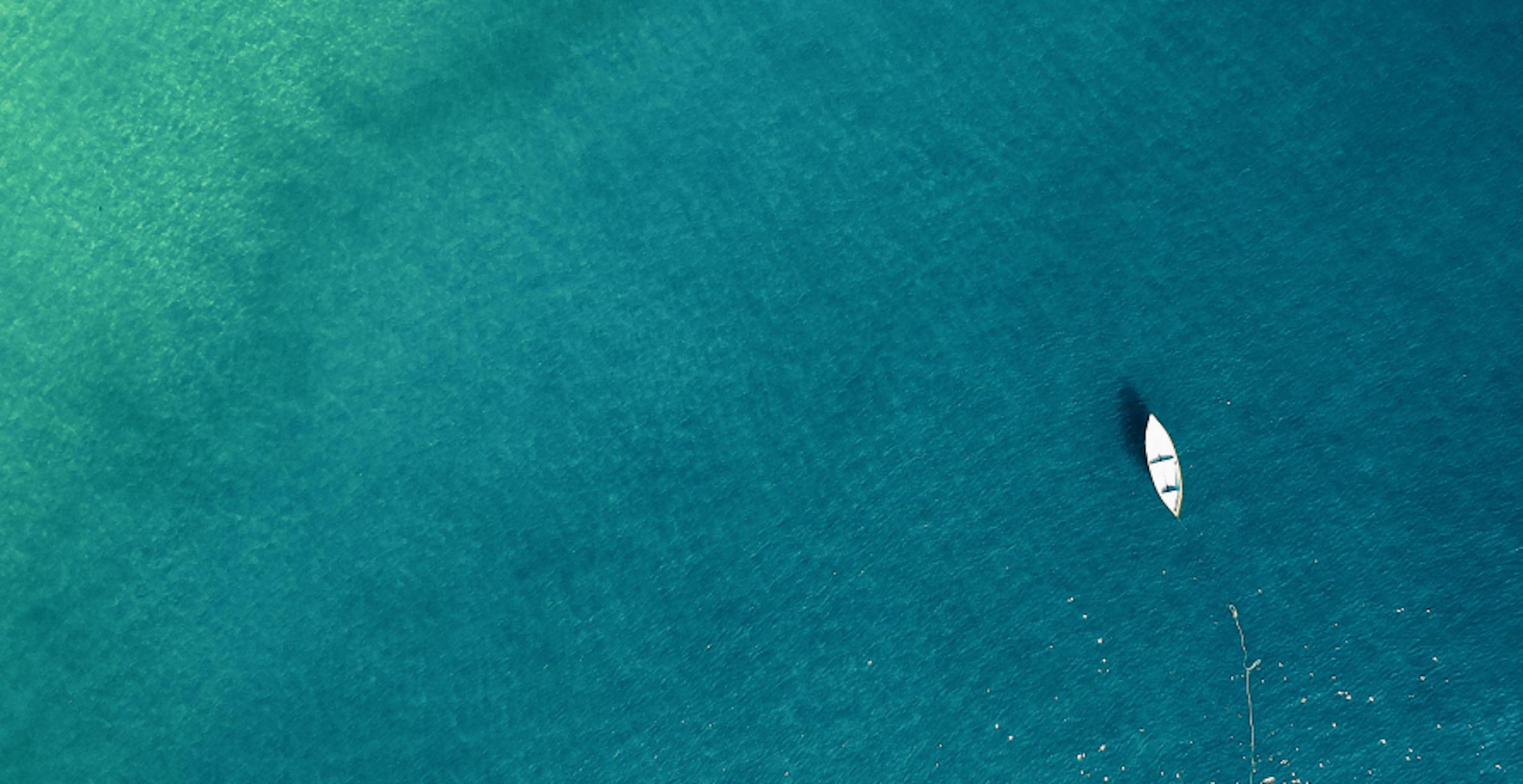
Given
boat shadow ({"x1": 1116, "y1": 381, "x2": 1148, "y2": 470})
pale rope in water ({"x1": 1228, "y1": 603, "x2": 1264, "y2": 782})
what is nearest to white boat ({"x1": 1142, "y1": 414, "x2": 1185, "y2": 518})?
boat shadow ({"x1": 1116, "y1": 381, "x2": 1148, "y2": 470})

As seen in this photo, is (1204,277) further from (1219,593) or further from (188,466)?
(188,466)

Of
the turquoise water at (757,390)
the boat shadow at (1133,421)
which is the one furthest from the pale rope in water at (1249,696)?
the boat shadow at (1133,421)

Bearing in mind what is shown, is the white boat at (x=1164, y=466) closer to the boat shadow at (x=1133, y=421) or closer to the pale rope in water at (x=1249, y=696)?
the boat shadow at (x=1133, y=421)

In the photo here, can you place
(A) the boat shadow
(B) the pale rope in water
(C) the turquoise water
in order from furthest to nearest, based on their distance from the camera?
(A) the boat shadow, (C) the turquoise water, (B) the pale rope in water

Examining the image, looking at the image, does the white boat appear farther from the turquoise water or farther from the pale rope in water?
the pale rope in water

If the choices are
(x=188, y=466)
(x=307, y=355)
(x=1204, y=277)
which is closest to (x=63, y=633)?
A: (x=188, y=466)
